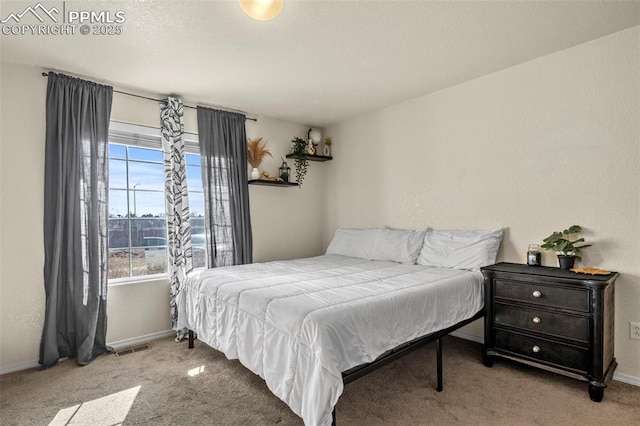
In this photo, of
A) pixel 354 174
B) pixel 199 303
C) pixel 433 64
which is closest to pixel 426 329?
pixel 199 303

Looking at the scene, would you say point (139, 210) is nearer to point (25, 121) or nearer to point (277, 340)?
point (25, 121)

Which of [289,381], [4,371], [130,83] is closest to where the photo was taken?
[289,381]

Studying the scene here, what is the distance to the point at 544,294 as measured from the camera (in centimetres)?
233

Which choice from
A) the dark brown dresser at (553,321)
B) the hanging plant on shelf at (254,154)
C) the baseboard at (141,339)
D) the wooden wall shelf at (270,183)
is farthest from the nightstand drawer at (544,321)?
the baseboard at (141,339)

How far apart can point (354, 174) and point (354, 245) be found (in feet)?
3.33

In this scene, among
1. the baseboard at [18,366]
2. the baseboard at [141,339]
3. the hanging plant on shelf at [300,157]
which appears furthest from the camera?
the hanging plant on shelf at [300,157]

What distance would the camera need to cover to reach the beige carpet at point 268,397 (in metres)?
1.96

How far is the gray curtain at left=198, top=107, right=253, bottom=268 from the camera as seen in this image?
11.9 feet

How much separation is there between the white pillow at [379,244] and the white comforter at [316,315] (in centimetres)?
35

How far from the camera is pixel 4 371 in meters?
2.57

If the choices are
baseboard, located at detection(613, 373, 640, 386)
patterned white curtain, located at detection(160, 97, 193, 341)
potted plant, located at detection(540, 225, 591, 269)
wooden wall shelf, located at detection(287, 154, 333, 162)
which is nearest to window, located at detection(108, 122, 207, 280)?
patterned white curtain, located at detection(160, 97, 193, 341)

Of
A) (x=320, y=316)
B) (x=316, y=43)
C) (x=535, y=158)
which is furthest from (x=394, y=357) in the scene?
(x=316, y=43)

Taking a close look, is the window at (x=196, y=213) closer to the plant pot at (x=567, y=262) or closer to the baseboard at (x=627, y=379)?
the plant pot at (x=567, y=262)
